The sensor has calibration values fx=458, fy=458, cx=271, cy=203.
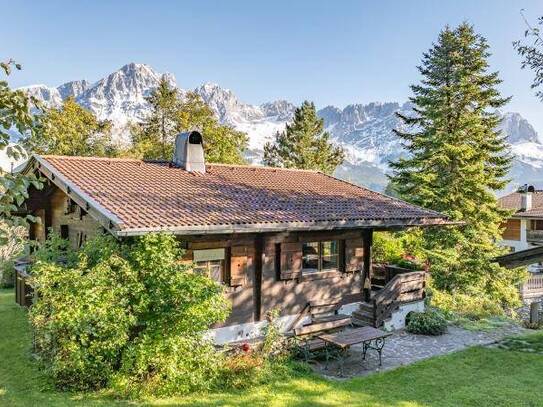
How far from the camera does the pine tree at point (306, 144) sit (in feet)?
156

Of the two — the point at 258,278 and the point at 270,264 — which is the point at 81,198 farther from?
the point at 270,264

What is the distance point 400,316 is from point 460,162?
10079 mm

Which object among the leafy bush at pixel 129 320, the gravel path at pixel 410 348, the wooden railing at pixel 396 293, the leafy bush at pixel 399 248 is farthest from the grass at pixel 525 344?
the leafy bush at pixel 129 320

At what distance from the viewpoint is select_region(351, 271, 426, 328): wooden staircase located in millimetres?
13087

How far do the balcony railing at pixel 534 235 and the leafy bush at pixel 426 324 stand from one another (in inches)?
1148

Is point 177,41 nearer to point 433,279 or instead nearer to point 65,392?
point 433,279

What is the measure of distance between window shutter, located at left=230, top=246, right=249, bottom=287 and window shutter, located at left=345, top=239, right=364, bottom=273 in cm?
353

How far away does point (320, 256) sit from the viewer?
13258 millimetres

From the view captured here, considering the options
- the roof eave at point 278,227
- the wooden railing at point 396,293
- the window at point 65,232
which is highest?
the roof eave at point 278,227

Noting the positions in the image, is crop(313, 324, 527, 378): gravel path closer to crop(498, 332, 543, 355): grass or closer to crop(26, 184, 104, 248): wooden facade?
crop(498, 332, 543, 355): grass

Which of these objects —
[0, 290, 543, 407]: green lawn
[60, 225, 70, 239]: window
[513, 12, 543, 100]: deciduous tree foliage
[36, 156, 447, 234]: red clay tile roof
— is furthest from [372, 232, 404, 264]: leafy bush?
[60, 225, 70, 239]: window

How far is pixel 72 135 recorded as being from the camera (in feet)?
90.8

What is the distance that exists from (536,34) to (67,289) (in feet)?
34.9

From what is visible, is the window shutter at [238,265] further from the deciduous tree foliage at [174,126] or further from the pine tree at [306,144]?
the pine tree at [306,144]
